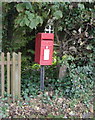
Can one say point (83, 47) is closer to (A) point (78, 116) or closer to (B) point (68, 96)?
(B) point (68, 96)

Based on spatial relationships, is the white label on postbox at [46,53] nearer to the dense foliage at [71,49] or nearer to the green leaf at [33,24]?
the dense foliage at [71,49]

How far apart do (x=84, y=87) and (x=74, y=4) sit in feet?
6.23

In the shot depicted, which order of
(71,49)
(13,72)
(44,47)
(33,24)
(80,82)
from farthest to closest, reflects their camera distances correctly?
1. (71,49)
2. (80,82)
3. (44,47)
4. (13,72)
5. (33,24)

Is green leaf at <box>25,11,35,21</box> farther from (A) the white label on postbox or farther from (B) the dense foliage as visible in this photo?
(A) the white label on postbox

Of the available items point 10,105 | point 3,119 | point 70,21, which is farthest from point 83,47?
point 3,119

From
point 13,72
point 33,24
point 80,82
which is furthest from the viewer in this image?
point 80,82

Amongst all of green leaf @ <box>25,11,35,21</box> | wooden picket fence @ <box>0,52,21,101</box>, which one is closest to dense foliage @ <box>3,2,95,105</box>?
wooden picket fence @ <box>0,52,21,101</box>

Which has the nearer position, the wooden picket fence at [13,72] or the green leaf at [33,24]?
the green leaf at [33,24]

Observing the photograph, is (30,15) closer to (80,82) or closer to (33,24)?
(33,24)

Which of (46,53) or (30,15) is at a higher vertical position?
(30,15)

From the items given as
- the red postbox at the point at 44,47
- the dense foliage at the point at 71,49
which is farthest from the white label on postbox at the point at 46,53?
the dense foliage at the point at 71,49

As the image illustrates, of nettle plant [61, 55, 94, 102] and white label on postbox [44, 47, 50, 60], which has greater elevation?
white label on postbox [44, 47, 50, 60]

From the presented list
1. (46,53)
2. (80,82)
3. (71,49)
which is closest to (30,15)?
(46,53)

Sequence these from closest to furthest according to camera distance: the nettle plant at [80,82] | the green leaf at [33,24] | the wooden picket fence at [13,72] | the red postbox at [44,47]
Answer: the green leaf at [33,24]
the wooden picket fence at [13,72]
the red postbox at [44,47]
the nettle plant at [80,82]
